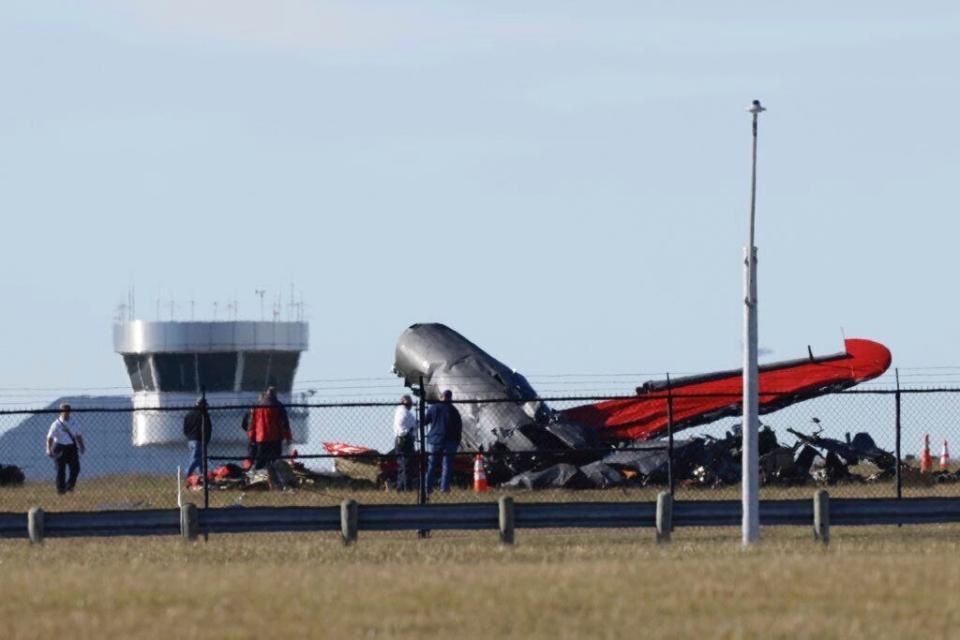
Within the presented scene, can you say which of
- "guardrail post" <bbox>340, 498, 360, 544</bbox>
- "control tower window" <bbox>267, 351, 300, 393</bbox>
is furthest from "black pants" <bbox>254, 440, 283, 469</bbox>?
"control tower window" <bbox>267, 351, 300, 393</bbox>

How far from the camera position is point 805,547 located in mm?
24359

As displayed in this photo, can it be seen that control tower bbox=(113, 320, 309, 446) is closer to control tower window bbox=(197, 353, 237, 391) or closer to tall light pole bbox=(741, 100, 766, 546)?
control tower window bbox=(197, 353, 237, 391)

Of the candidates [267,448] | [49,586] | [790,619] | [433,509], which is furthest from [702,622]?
[267,448]

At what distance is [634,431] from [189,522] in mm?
16318

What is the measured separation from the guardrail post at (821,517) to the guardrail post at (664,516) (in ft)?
5.93

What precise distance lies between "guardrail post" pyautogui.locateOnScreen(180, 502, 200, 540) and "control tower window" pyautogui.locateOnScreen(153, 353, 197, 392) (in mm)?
90281

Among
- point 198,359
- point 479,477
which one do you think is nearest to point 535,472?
point 479,477

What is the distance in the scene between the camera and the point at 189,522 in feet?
83.9

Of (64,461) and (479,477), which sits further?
(64,461)

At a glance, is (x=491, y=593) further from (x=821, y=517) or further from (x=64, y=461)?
(x=64, y=461)

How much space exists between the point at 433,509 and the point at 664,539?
2.98m

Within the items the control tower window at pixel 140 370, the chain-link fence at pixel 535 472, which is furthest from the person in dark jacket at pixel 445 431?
the control tower window at pixel 140 370

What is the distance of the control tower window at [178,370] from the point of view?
115250 mm

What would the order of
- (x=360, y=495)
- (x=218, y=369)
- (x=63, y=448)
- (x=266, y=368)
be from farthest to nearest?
1. (x=266, y=368)
2. (x=218, y=369)
3. (x=63, y=448)
4. (x=360, y=495)
